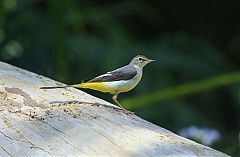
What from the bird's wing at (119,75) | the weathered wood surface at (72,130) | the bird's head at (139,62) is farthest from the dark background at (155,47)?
the weathered wood surface at (72,130)

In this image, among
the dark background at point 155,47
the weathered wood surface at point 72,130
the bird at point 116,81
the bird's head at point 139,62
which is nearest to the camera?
the weathered wood surface at point 72,130

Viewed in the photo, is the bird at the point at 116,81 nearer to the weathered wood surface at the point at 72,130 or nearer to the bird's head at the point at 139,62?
the bird's head at the point at 139,62

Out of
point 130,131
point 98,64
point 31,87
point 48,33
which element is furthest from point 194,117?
point 130,131

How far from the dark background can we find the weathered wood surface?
203 cm

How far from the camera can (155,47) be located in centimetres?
566

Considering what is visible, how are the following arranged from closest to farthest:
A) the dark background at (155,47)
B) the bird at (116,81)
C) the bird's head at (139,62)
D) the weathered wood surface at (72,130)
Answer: the weathered wood surface at (72,130), the bird at (116,81), the bird's head at (139,62), the dark background at (155,47)

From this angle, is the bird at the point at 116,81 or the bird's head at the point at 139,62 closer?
the bird at the point at 116,81

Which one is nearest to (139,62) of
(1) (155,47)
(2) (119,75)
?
(2) (119,75)

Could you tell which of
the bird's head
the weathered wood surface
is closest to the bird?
the bird's head

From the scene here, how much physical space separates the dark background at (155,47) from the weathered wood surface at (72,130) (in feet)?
6.67

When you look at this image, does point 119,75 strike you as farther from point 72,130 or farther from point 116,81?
point 72,130

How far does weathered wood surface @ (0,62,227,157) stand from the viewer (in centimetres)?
177

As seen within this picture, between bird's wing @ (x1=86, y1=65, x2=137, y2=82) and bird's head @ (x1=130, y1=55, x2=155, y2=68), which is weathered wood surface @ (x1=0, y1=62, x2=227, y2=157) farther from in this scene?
bird's head @ (x1=130, y1=55, x2=155, y2=68)

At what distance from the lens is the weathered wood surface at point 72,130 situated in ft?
5.81
